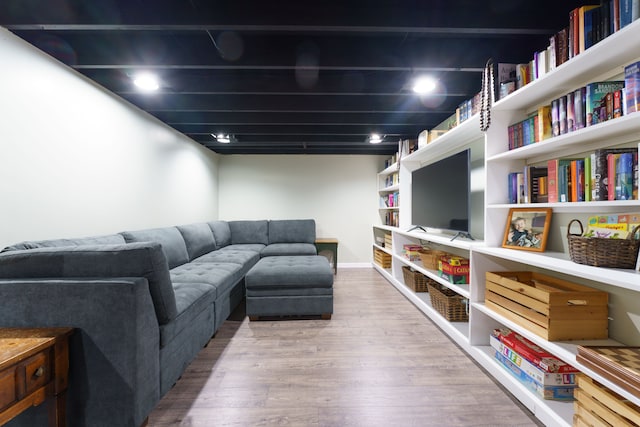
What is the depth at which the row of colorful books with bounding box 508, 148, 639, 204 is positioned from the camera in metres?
1.09

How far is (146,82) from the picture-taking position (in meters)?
2.14

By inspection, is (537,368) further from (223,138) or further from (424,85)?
(223,138)

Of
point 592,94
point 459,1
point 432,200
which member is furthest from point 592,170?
point 432,200

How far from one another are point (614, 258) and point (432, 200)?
1688 mm

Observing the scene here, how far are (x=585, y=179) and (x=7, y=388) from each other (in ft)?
8.28

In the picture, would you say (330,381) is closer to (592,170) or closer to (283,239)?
(592,170)

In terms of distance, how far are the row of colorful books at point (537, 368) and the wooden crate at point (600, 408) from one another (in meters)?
0.18

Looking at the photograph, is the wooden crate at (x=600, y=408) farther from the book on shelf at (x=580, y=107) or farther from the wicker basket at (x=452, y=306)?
the book on shelf at (x=580, y=107)

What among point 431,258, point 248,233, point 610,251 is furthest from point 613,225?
point 248,233

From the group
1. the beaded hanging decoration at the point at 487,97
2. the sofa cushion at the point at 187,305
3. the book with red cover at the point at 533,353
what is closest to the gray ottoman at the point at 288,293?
the sofa cushion at the point at 187,305

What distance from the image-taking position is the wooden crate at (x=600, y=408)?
0.97m

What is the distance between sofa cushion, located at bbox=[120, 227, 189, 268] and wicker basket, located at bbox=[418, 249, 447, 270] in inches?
104

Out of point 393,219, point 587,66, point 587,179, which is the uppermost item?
point 587,66

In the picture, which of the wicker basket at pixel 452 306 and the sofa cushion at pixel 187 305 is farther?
the wicker basket at pixel 452 306
